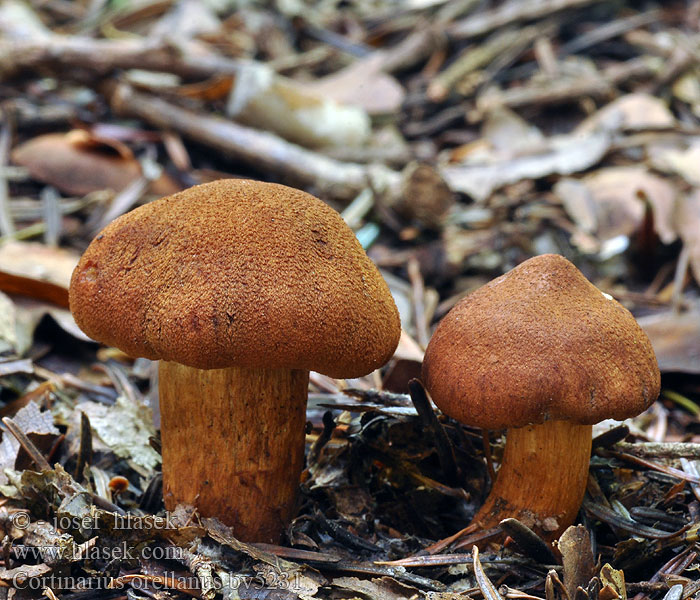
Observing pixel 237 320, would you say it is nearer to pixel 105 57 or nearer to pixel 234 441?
pixel 234 441

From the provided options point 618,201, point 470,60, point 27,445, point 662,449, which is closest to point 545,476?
point 662,449

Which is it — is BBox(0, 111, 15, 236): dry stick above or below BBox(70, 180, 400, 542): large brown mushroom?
below

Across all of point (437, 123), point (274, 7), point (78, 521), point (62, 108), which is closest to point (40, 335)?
point (78, 521)

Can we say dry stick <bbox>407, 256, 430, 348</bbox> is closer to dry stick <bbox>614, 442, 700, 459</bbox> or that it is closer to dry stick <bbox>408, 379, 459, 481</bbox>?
dry stick <bbox>408, 379, 459, 481</bbox>

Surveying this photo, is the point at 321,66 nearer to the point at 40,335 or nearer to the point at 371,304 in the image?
the point at 40,335

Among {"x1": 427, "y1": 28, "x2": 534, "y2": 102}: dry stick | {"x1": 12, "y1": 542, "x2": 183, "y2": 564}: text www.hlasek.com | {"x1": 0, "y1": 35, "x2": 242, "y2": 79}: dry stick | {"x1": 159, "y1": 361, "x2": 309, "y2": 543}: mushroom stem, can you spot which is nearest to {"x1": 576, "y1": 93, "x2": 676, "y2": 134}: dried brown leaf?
{"x1": 427, "y1": 28, "x2": 534, "y2": 102}: dry stick
